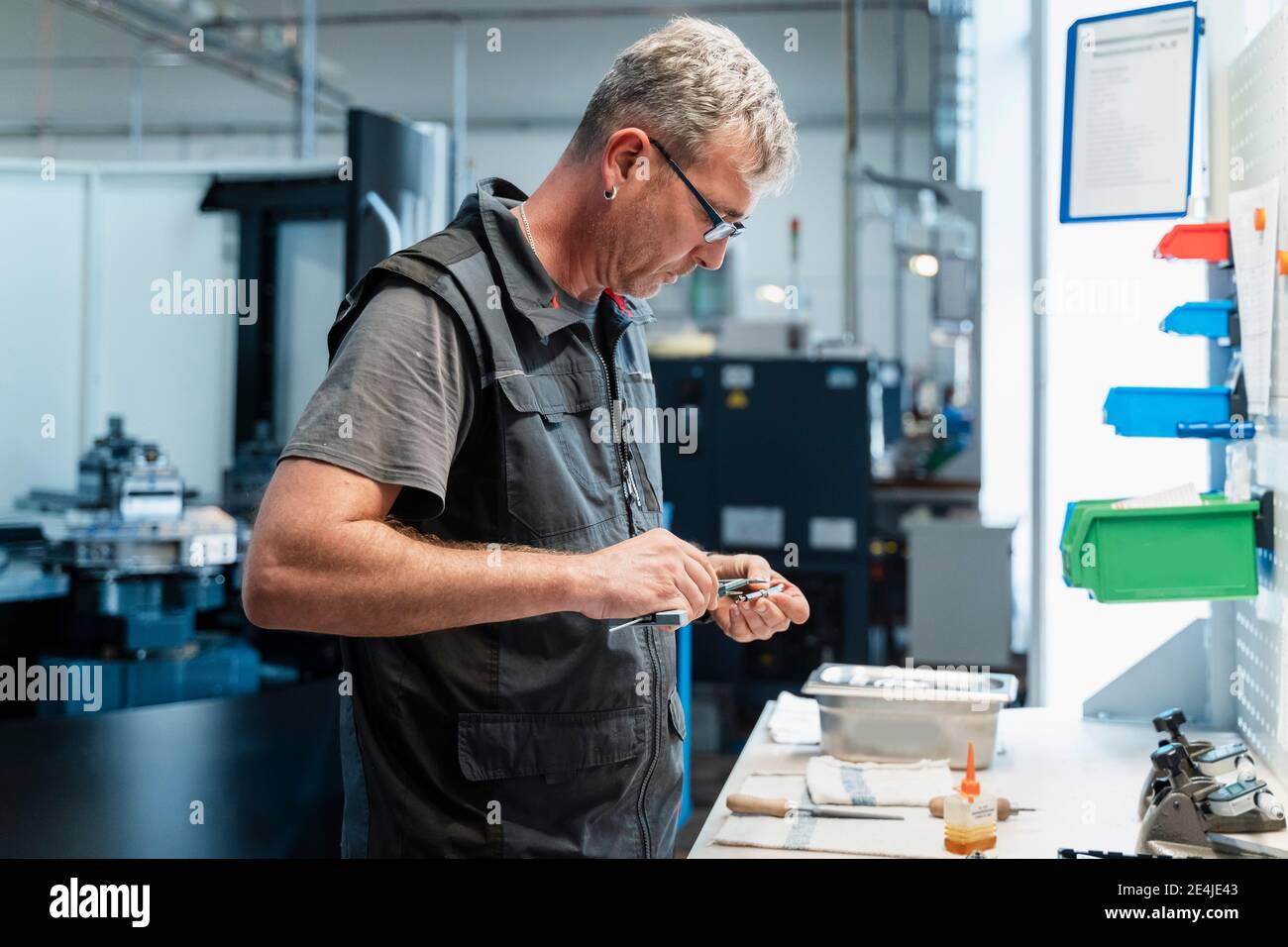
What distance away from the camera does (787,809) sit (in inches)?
59.1

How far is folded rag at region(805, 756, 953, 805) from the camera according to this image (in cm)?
152

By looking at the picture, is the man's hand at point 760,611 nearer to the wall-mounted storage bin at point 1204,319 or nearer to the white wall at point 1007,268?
the wall-mounted storage bin at point 1204,319

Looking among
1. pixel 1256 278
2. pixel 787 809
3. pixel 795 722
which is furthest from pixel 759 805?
pixel 1256 278

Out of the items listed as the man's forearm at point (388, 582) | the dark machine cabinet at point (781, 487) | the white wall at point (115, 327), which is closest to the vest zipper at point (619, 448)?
the man's forearm at point (388, 582)

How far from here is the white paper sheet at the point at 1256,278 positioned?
59.3 inches

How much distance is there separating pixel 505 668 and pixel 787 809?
55 centimetres

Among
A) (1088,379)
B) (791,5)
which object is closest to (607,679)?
(1088,379)

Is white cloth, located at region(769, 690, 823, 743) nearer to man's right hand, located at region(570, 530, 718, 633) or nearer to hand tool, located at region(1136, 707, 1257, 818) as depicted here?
hand tool, located at region(1136, 707, 1257, 818)

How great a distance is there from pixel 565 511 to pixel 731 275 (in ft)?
20.2

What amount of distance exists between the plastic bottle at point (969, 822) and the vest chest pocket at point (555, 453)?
1.85 feet

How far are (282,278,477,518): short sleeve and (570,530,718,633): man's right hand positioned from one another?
0.16 metres

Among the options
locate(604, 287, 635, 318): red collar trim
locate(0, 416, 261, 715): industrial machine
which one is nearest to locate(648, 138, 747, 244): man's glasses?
locate(604, 287, 635, 318): red collar trim

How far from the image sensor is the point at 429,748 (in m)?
1.16

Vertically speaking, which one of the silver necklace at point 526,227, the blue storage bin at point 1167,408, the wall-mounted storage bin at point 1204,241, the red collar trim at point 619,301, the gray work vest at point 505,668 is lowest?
the gray work vest at point 505,668
